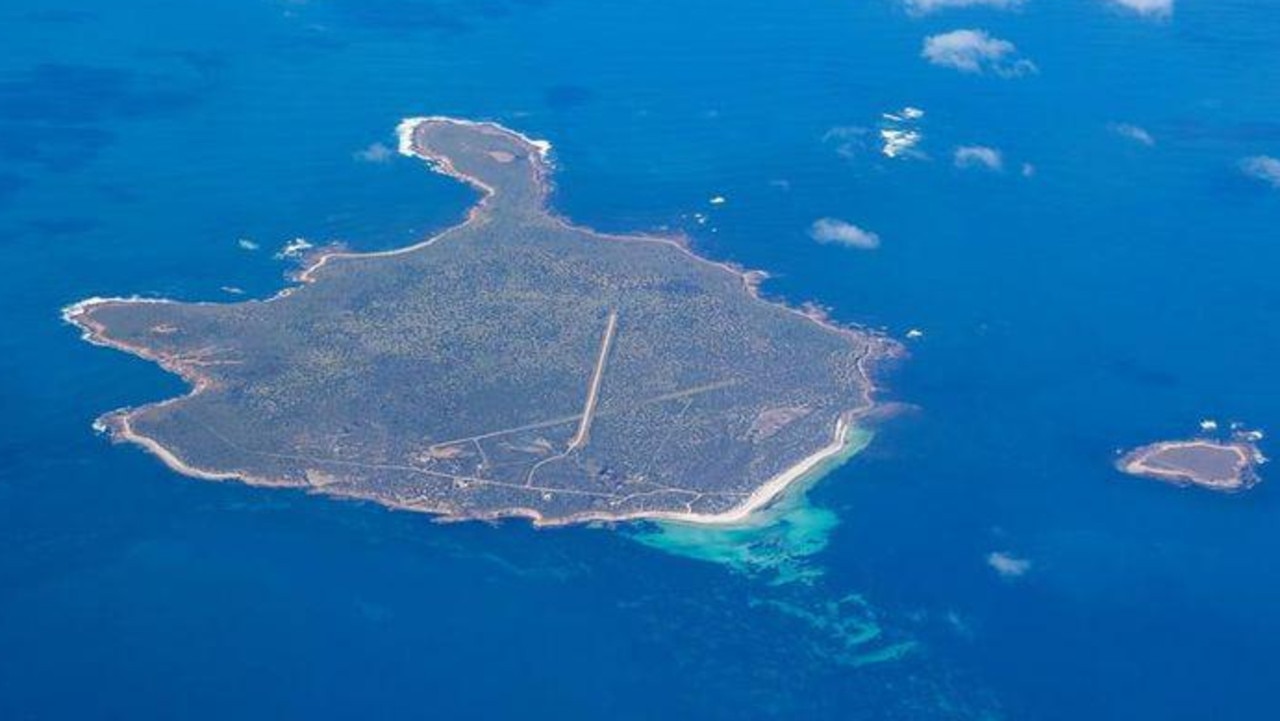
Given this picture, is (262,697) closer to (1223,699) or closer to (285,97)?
(1223,699)

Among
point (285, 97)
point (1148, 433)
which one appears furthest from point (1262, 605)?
point (285, 97)

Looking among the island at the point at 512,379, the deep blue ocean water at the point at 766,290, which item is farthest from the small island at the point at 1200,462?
the island at the point at 512,379

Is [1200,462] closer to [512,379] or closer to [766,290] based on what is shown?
[766,290]

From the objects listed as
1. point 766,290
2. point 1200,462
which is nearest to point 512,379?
point 766,290

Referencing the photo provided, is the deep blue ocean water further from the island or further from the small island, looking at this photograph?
the island

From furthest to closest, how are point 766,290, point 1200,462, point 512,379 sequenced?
point 766,290 < point 512,379 < point 1200,462

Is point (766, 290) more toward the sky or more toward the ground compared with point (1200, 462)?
more toward the sky
